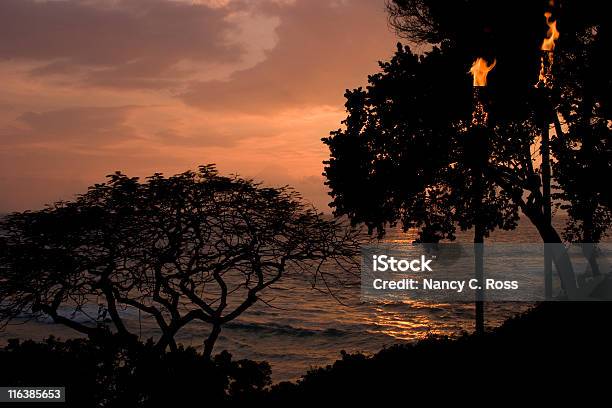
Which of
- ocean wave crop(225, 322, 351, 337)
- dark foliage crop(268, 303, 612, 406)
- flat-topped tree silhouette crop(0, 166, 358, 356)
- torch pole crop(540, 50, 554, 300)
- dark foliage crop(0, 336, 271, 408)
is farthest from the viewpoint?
ocean wave crop(225, 322, 351, 337)

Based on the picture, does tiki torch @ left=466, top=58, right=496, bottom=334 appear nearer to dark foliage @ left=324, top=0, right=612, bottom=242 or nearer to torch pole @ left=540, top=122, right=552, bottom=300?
dark foliage @ left=324, top=0, right=612, bottom=242

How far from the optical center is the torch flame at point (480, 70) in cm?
2144

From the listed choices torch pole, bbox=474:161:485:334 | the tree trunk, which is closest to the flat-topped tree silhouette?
the tree trunk

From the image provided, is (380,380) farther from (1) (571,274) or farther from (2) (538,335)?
(1) (571,274)

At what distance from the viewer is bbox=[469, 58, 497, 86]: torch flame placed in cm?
2144

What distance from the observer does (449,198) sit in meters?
23.9

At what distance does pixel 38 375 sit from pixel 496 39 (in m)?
18.4

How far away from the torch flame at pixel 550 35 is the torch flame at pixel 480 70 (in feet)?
6.71

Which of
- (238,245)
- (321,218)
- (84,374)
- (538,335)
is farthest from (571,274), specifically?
(84,374)

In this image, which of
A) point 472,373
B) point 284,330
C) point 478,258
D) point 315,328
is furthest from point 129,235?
point 315,328

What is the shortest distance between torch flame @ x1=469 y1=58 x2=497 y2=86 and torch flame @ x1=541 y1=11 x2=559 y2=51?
2045 mm

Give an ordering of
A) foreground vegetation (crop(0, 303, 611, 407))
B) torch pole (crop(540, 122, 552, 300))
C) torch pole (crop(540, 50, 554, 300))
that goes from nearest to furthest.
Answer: foreground vegetation (crop(0, 303, 611, 407))
torch pole (crop(540, 50, 554, 300))
torch pole (crop(540, 122, 552, 300))
